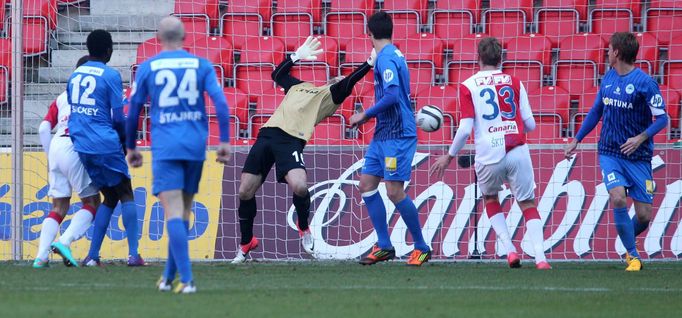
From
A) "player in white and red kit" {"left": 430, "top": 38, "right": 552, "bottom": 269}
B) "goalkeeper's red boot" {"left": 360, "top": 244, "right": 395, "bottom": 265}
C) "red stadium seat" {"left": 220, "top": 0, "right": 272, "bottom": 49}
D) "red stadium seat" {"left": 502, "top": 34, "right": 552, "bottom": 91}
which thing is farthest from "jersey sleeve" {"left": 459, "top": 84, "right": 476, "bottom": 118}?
"red stadium seat" {"left": 220, "top": 0, "right": 272, "bottom": 49}

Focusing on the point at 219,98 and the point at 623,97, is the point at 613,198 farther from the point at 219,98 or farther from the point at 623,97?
the point at 219,98

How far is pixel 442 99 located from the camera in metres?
13.8

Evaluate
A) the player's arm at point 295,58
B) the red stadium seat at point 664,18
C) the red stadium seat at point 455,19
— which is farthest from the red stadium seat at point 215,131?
the red stadium seat at point 664,18

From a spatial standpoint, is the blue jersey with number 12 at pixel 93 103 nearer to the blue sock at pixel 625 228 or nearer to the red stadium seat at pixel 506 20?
the blue sock at pixel 625 228

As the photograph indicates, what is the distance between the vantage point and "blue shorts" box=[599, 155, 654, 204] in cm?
970

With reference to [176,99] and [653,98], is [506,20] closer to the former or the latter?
[653,98]

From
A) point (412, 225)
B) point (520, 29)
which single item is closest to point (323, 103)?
point (412, 225)

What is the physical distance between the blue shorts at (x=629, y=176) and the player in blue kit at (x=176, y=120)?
13.3 feet

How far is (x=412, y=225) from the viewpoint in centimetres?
1010

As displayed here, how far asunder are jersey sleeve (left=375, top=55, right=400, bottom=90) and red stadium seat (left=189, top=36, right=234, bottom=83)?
15.2 feet

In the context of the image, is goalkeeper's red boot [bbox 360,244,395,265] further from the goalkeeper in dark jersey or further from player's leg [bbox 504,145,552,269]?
player's leg [bbox 504,145,552,269]

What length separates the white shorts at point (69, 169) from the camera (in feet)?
31.9

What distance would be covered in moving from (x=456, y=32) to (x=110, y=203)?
645cm

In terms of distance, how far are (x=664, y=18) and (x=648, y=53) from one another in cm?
83
